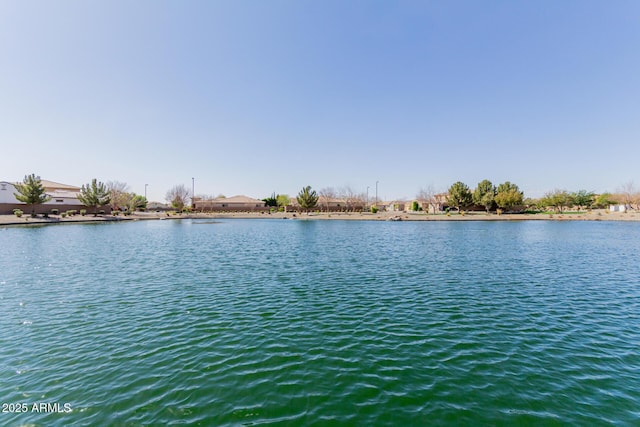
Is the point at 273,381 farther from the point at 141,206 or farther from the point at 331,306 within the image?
the point at 141,206

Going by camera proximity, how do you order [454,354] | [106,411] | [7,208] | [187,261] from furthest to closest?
[7,208] < [187,261] < [454,354] < [106,411]

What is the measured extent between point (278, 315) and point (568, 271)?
63.1 feet

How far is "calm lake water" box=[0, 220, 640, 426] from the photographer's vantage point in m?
5.67

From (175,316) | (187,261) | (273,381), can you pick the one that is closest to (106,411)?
(273,381)

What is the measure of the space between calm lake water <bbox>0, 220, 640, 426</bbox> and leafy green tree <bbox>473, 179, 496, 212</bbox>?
7617cm

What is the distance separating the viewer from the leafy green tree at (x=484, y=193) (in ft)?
283

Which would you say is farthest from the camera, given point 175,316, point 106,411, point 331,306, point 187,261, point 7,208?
point 7,208

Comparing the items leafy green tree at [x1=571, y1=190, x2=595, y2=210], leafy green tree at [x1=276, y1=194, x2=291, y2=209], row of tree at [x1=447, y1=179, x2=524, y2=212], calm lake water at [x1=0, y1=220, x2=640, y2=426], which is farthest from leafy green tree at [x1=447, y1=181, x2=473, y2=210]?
calm lake water at [x1=0, y1=220, x2=640, y2=426]

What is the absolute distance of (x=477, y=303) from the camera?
39.7ft

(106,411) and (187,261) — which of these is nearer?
(106,411)

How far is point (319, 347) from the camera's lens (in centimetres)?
833

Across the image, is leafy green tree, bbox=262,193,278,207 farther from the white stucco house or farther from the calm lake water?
the calm lake water

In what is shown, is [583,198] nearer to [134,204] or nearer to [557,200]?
[557,200]

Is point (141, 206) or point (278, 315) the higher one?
point (141, 206)
